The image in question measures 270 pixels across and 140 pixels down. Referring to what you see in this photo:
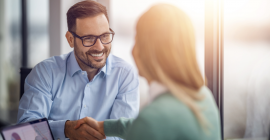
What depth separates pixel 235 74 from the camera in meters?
1.68

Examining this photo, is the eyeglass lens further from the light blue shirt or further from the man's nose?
the light blue shirt

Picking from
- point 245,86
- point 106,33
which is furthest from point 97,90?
point 245,86

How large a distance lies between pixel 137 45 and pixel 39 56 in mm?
3217

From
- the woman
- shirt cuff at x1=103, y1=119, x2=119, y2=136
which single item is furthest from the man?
the woman

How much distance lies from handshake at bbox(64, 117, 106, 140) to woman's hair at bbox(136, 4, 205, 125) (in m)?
0.49

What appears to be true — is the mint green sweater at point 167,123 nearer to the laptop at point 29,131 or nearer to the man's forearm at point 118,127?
the man's forearm at point 118,127

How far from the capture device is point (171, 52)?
58 cm

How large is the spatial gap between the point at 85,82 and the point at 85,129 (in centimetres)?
41

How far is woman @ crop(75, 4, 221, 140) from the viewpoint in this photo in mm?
530

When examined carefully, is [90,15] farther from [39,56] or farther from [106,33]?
[39,56]

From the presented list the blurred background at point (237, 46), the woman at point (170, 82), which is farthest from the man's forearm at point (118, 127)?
the blurred background at point (237, 46)

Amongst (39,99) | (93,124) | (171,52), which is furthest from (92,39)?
(171,52)

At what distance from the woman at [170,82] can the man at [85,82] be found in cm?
81

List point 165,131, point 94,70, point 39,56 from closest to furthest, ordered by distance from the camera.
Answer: point 165,131
point 94,70
point 39,56
